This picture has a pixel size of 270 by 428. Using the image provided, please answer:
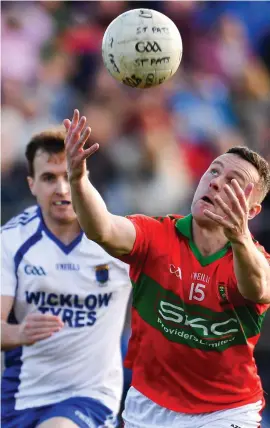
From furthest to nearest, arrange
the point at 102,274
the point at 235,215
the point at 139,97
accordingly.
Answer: the point at 139,97
the point at 102,274
the point at 235,215

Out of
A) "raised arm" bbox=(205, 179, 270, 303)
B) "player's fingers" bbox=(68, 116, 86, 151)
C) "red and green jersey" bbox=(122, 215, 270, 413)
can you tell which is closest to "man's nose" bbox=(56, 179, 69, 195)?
"red and green jersey" bbox=(122, 215, 270, 413)

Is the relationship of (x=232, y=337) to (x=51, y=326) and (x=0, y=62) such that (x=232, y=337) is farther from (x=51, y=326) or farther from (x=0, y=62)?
(x=0, y=62)

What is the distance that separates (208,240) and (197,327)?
0.48 metres

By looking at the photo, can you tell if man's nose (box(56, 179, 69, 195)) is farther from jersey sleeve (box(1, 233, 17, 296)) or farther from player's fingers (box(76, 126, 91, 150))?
player's fingers (box(76, 126, 91, 150))

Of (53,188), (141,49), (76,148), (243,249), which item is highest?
(141,49)

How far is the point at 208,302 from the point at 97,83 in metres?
5.13

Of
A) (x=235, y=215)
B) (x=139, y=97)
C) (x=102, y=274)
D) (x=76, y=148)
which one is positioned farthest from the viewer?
(x=139, y=97)

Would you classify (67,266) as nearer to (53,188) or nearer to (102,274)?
(102,274)

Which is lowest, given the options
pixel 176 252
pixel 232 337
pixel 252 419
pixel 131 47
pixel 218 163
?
pixel 252 419

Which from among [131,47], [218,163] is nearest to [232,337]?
[218,163]

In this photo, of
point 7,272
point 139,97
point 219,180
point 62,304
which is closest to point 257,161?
point 219,180

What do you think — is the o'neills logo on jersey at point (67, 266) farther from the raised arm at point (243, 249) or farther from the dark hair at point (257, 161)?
the raised arm at point (243, 249)

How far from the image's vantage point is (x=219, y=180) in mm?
4145

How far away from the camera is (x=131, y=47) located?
4.25 meters
